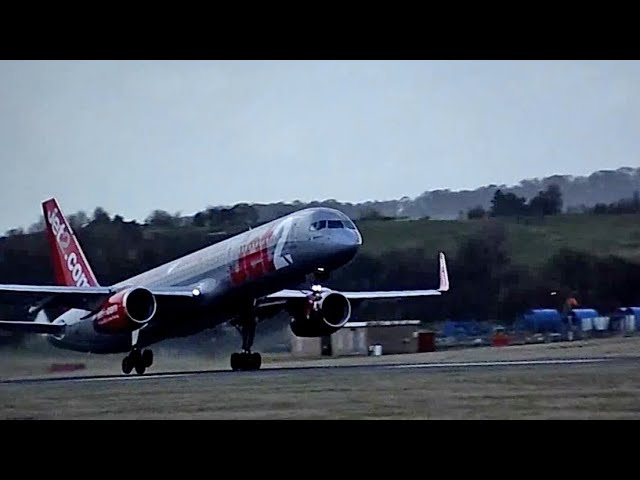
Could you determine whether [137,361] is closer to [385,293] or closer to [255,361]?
[255,361]

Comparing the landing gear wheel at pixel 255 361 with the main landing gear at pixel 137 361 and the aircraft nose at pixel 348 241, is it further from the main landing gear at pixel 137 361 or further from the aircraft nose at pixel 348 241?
the aircraft nose at pixel 348 241

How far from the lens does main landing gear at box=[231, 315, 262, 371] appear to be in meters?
14.3

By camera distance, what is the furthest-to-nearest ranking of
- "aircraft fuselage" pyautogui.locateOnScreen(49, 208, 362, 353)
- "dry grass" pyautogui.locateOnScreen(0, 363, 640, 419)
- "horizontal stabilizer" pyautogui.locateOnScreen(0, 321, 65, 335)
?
1. "aircraft fuselage" pyautogui.locateOnScreen(49, 208, 362, 353)
2. "horizontal stabilizer" pyautogui.locateOnScreen(0, 321, 65, 335)
3. "dry grass" pyautogui.locateOnScreen(0, 363, 640, 419)

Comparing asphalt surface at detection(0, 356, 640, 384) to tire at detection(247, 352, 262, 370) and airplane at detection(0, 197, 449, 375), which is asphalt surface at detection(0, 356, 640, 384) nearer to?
tire at detection(247, 352, 262, 370)

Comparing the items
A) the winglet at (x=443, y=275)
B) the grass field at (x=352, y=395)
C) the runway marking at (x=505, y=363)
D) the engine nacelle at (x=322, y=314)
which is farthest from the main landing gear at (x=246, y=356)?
the winglet at (x=443, y=275)

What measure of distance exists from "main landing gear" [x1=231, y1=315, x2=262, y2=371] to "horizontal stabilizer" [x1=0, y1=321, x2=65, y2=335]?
185 cm

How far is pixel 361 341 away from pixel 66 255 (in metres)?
3.38

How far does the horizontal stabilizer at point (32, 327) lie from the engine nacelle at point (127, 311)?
0.41 meters

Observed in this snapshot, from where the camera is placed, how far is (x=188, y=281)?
1558cm

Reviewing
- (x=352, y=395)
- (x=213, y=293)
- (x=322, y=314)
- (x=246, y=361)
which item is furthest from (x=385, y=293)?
(x=352, y=395)

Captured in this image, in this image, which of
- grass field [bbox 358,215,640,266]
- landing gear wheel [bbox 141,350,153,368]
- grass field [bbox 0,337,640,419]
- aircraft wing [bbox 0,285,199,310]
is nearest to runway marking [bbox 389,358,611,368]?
grass field [bbox 0,337,640,419]

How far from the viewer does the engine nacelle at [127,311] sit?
1455 centimetres

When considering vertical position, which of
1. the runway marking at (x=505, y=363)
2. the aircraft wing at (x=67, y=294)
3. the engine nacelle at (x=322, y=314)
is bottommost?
the runway marking at (x=505, y=363)
